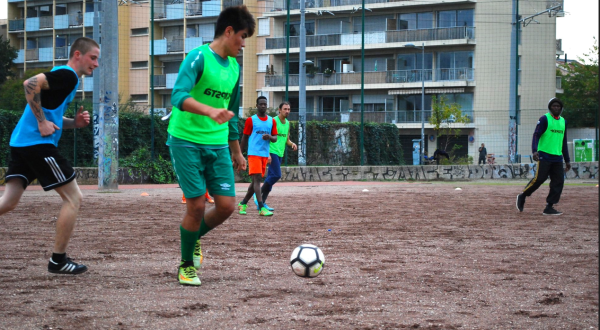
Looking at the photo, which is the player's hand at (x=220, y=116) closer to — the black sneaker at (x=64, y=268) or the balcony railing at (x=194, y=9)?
the black sneaker at (x=64, y=268)

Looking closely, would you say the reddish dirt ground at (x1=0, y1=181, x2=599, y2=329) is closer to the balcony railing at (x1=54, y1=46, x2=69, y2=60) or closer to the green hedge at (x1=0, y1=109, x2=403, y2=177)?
the green hedge at (x1=0, y1=109, x2=403, y2=177)

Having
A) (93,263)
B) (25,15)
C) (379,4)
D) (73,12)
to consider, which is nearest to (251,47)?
(379,4)

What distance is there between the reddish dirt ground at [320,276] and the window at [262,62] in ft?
126

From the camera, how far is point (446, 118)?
136 feet

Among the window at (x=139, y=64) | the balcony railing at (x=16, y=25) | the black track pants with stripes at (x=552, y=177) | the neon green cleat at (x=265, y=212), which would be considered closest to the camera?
the neon green cleat at (x=265, y=212)

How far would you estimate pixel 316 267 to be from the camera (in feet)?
16.8

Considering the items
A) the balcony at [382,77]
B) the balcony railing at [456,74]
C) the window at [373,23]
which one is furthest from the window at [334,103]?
the balcony railing at [456,74]

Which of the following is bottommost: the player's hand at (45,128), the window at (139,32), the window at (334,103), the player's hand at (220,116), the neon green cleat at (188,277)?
the neon green cleat at (188,277)

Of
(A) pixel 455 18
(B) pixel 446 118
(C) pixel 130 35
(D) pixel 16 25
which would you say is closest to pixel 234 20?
(B) pixel 446 118

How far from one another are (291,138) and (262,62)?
2408cm

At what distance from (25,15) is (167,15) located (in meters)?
13.2

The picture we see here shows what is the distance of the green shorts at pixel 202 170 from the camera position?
4934 millimetres

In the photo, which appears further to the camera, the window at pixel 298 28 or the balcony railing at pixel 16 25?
the balcony railing at pixel 16 25

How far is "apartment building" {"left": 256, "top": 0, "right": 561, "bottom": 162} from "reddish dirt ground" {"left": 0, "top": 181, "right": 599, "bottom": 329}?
3289 centimetres
